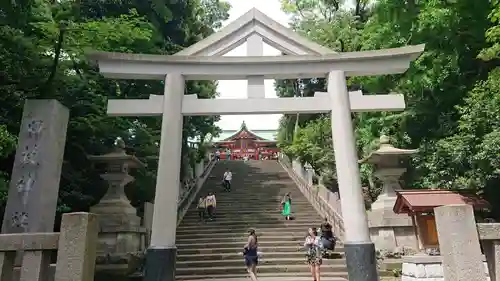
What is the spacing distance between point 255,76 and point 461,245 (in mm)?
6372

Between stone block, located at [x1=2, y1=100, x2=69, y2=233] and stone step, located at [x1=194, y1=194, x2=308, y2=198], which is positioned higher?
stone step, located at [x1=194, y1=194, x2=308, y2=198]

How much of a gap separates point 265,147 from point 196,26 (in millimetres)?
22382

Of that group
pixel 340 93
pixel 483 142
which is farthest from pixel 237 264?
pixel 483 142

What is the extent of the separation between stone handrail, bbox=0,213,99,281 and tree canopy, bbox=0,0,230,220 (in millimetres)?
3671

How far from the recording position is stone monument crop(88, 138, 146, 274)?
33.3ft

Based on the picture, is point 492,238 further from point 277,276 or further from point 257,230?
point 257,230

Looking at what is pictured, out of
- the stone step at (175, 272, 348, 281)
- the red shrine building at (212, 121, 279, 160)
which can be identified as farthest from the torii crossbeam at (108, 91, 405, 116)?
the red shrine building at (212, 121, 279, 160)

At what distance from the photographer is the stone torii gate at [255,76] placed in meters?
8.38

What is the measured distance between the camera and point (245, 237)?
1277cm

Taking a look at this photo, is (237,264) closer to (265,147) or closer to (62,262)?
(62,262)

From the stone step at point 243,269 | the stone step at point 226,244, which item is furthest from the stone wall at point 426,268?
the stone step at point 226,244

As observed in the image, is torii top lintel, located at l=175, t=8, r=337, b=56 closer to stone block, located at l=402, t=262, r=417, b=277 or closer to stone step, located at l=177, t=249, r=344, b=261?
stone block, located at l=402, t=262, r=417, b=277

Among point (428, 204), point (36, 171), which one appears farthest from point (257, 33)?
point (428, 204)

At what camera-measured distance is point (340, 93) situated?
9.02 meters
